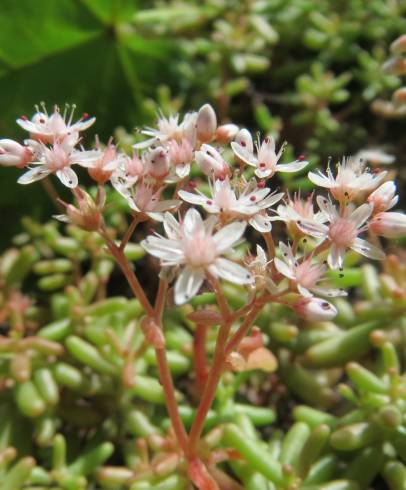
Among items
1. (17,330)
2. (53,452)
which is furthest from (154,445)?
(17,330)

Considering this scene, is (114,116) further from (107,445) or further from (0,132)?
(107,445)

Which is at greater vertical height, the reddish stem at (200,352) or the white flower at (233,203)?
the white flower at (233,203)

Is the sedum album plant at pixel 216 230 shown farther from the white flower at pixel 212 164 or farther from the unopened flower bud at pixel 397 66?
the unopened flower bud at pixel 397 66

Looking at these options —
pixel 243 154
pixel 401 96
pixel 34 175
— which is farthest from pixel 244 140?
pixel 401 96

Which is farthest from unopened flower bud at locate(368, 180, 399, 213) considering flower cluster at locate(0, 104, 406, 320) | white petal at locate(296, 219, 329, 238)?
white petal at locate(296, 219, 329, 238)

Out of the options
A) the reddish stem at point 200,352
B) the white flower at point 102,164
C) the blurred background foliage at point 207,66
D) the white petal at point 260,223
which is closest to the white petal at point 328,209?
the white petal at point 260,223

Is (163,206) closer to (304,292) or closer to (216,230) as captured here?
(216,230)

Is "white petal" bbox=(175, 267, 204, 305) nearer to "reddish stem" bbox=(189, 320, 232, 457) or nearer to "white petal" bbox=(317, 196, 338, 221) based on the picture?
"reddish stem" bbox=(189, 320, 232, 457)
